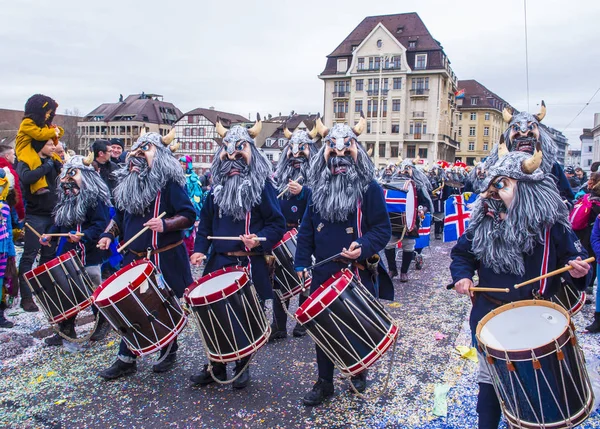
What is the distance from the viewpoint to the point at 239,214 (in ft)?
13.2

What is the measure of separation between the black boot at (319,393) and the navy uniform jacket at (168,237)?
1.39 meters

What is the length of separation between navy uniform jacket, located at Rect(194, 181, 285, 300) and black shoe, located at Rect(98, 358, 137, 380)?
1046 millimetres

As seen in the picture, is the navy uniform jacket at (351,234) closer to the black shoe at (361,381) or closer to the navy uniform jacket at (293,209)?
the black shoe at (361,381)

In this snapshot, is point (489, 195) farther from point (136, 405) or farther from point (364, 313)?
point (136, 405)

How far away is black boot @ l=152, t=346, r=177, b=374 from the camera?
163 inches

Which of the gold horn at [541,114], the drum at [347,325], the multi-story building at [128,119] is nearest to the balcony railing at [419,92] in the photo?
the multi-story building at [128,119]

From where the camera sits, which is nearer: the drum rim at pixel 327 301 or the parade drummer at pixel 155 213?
the drum rim at pixel 327 301

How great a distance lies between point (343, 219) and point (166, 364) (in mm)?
2087

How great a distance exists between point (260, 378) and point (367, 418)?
1073 millimetres

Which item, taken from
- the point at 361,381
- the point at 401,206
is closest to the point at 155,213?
the point at 361,381

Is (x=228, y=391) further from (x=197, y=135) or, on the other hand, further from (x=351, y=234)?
(x=197, y=135)

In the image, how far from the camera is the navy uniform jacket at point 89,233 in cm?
472

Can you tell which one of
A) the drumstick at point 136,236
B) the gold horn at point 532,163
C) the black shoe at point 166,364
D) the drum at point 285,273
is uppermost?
the gold horn at point 532,163

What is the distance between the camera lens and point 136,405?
354cm
